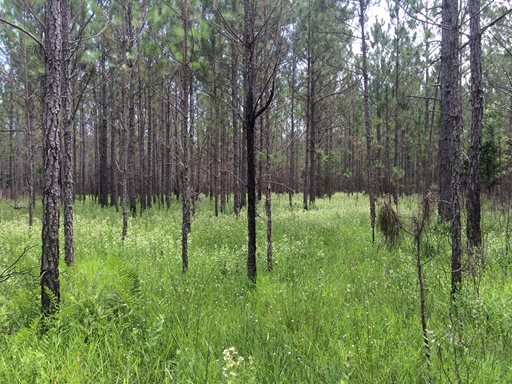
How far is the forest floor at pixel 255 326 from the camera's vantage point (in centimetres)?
269

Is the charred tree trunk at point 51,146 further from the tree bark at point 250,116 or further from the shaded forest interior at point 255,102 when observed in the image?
the tree bark at point 250,116

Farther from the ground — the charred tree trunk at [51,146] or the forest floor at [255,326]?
the charred tree trunk at [51,146]

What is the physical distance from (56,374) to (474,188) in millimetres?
7248

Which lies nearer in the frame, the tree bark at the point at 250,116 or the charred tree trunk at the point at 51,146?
the charred tree trunk at the point at 51,146

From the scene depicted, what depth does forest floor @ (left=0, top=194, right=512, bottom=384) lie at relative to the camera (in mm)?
2686

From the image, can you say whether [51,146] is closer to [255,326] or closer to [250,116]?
[250,116]

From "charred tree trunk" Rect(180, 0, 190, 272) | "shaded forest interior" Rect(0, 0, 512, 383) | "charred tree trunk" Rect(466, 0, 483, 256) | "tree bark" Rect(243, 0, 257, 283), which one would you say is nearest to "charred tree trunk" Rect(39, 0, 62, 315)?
"shaded forest interior" Rect(0, 0, 512, 383)

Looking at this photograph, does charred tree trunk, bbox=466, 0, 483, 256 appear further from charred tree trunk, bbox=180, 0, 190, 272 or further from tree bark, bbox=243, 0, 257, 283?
charred tree trunk, bbox=180, 0, 190, 272

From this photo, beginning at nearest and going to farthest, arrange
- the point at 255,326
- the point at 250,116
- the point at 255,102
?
the point at 255,326
the point at 250,116
the point at 255,102

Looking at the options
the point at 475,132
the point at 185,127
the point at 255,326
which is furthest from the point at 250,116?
the point at 475,132

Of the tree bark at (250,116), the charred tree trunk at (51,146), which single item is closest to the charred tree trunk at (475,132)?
the tree bark at (250,116)

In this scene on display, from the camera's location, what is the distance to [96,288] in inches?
162

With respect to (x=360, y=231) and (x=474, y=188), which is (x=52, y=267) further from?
(x=360, y=231)

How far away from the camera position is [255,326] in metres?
3.51
